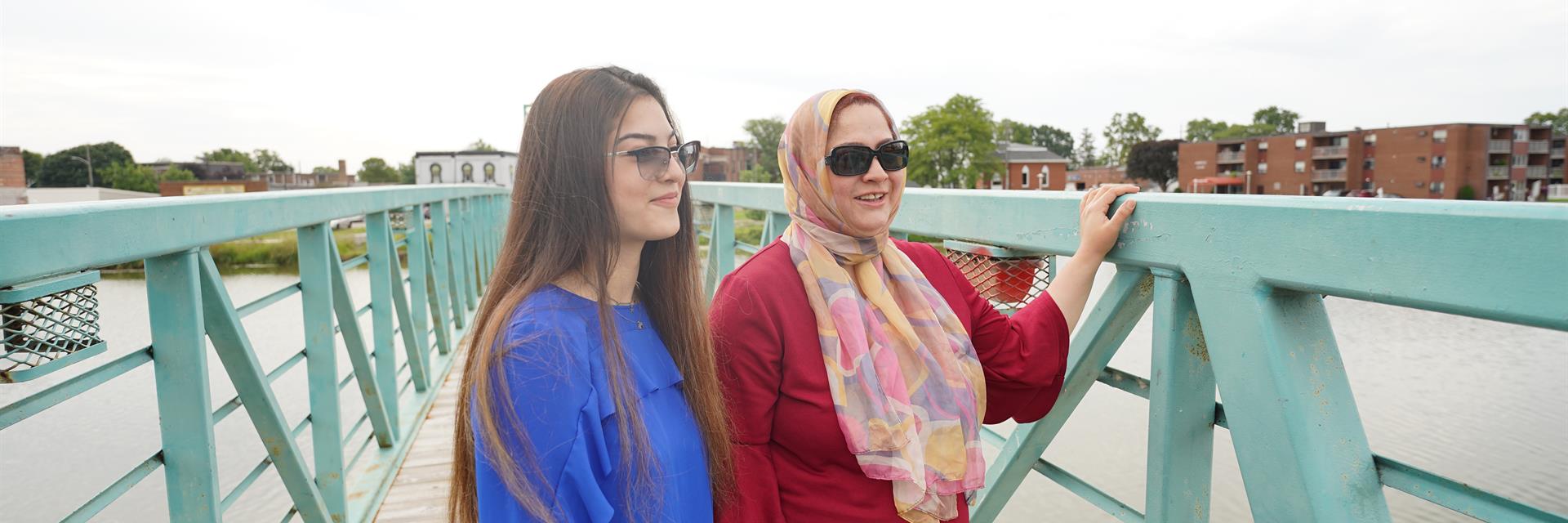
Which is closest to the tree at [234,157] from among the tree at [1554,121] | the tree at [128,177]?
the tree at [128,177]

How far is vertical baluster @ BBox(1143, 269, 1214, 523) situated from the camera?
4.79 feet

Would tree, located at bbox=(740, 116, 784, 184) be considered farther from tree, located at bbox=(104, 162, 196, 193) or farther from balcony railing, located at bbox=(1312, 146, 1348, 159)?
tree, located at bbox=(104, 162, 196, 193)

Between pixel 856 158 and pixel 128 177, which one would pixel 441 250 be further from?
pixel 856 158

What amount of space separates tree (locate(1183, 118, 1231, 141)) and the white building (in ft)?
217

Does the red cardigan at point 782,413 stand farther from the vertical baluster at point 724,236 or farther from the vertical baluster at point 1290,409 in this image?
the vertical baluster at point 724,236

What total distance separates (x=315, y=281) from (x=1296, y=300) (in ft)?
8.96

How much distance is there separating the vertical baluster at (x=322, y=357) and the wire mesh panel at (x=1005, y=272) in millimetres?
2003

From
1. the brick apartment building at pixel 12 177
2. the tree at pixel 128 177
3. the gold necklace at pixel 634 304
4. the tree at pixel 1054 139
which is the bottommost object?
the gold necklace at pixel 634 304

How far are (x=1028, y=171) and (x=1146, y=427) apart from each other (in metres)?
29.6

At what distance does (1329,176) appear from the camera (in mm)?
52000

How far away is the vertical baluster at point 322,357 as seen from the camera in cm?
277

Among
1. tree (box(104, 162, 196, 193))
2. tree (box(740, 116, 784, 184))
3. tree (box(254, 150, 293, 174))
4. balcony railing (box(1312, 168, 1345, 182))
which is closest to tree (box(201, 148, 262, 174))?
tree (box(254, 150, 293, 174))

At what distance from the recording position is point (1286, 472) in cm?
123

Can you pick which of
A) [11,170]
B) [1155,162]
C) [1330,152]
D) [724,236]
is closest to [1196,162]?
[1155,162]
